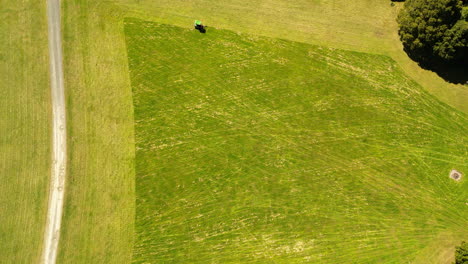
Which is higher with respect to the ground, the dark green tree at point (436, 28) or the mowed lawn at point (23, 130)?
the dark green tree at point (436, 28)

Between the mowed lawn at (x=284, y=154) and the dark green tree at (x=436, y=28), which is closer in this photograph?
the dark green tree at (x=436, y=28)

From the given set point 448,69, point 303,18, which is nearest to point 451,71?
point 448,69

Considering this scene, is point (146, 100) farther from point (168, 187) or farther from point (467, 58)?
point (467, 58)

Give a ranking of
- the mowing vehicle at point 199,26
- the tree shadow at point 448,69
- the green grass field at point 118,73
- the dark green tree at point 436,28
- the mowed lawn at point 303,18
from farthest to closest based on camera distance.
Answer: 1. the mowed lawn at point 303,18
2. the mowing vehicle at point 199,26
3. the tree shadow at point 448,69
4. the green grass field at point 118,73
5. the dark green tree at point 436,28

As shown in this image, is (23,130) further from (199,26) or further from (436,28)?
(436,28)

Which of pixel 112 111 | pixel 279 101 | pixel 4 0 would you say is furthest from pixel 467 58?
pixel 4 0

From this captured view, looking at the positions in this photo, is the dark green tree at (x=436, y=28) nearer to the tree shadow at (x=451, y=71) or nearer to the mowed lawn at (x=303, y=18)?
the tree shadow at (x=451, y=71)

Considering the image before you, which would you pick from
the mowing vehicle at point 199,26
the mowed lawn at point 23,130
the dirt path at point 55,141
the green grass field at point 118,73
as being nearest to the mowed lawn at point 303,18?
the green grass field at point 118,73
